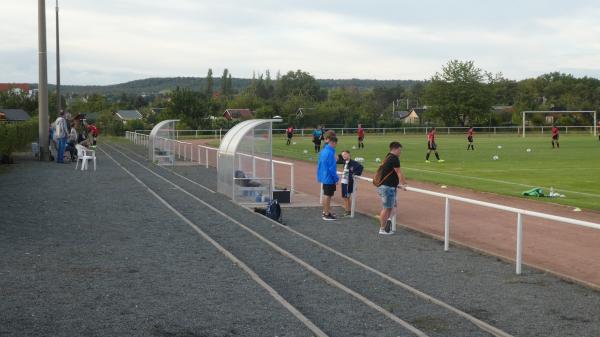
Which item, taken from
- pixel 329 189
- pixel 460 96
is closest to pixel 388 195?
pixel 329 189

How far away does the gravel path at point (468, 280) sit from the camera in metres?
8.12

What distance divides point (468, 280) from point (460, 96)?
91.9 m

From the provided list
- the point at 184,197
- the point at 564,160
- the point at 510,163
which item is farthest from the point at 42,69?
the point at 564,160

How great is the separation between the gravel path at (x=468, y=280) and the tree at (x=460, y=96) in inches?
3430

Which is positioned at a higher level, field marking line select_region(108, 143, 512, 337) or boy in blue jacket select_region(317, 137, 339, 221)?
boy in blue jacket select_region(317, 137, 339, 221)

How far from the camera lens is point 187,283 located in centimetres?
961

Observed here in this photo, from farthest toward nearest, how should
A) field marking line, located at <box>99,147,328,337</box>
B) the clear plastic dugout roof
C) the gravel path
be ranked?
the clear plastic dugout roof, the gravel path, field marking line, located at <box>99,147,328,337</box>

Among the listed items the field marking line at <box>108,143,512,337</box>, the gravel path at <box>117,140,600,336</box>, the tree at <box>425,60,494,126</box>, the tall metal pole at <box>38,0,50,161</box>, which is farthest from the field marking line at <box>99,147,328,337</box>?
the tree at <box>425,60,494,126</box>

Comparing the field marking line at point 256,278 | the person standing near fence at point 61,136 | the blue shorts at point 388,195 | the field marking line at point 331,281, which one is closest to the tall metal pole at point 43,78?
the person standing near fence at point 61,136

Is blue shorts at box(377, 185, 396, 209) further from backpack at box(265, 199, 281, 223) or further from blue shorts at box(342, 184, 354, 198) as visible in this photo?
backpack at box(265, 199, 281, 223)

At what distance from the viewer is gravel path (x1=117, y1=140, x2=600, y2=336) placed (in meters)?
8.12

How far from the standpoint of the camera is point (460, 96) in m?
99.9

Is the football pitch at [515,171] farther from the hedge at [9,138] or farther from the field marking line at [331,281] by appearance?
the hedge at [9,138]

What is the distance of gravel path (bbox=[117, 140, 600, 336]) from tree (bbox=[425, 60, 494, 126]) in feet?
286
